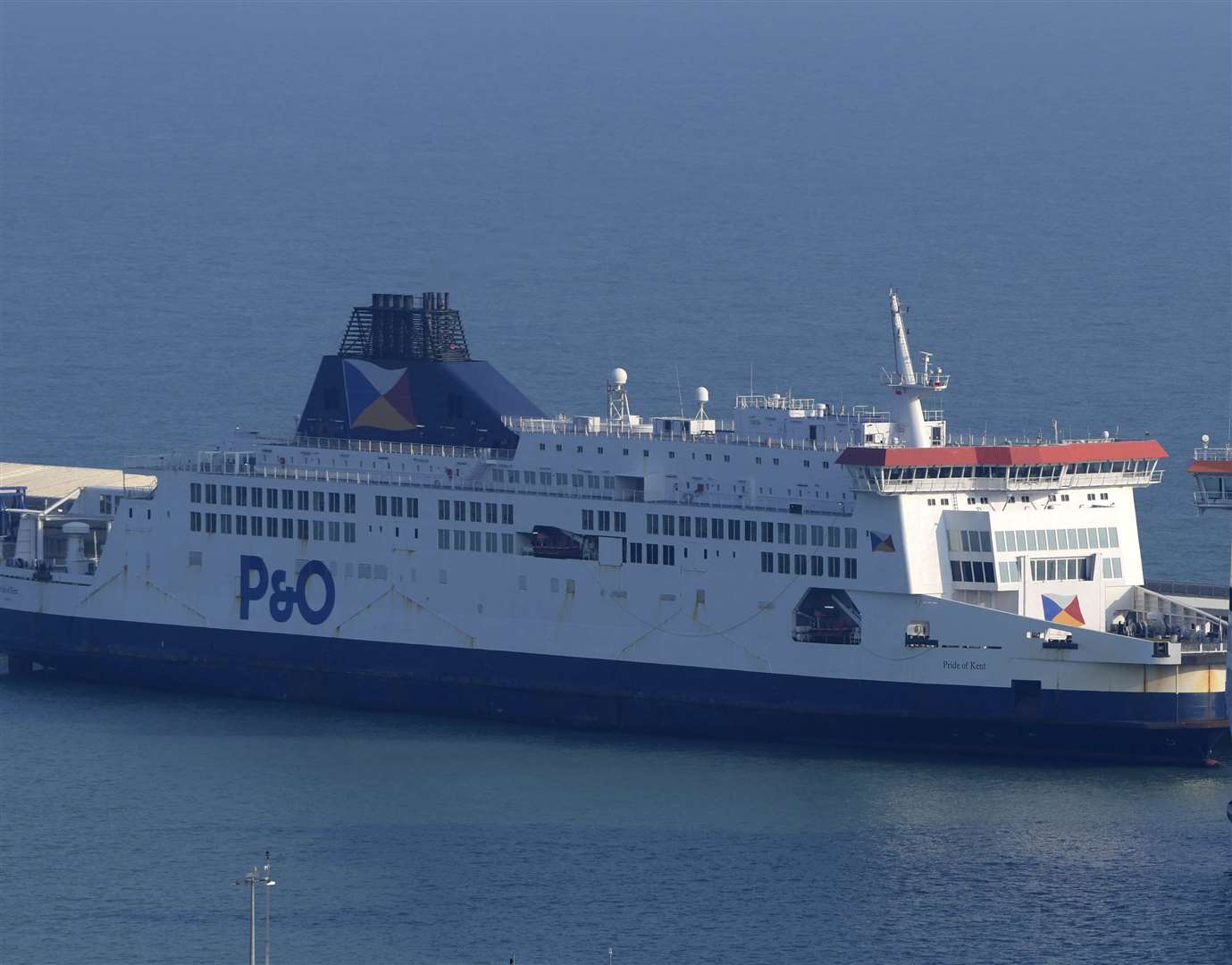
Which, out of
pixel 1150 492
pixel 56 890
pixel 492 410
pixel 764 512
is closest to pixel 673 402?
pixel 1150 492

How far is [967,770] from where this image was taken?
2640 inches

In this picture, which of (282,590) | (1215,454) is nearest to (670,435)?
(282,590)

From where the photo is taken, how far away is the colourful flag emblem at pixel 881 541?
68.5m

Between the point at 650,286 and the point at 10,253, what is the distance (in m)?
32.4

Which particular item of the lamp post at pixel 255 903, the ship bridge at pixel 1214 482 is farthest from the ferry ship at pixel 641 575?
the lamp post at pixel 255 903

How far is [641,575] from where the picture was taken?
7200 centimetres

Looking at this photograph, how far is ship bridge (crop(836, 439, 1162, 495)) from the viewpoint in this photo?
6831cm

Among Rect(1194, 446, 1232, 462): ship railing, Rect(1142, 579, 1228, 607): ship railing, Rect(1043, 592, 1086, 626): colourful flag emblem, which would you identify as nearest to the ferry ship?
Rect(1043, 592, 1086, 626): colourful flag emblem

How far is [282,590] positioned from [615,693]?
32.4 ft

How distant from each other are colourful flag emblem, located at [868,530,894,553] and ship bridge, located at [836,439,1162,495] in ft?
3.06

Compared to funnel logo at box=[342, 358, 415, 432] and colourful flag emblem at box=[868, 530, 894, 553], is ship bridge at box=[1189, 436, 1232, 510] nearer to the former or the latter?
colourful flag emblem at box=[868, 530, 894, 553]

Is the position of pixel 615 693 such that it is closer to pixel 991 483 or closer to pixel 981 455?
pixel 991 483

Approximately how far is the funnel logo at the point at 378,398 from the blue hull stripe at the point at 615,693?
5.74 meters

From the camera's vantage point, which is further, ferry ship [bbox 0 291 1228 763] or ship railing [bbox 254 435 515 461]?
ship railing [bbox 254 435 515 461]
